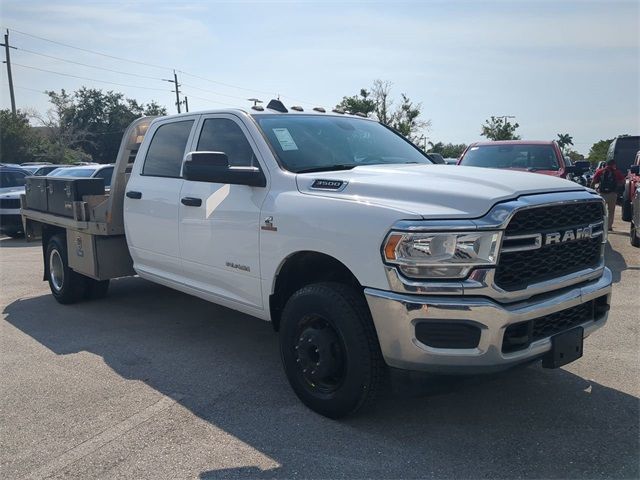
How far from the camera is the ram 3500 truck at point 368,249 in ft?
10.4

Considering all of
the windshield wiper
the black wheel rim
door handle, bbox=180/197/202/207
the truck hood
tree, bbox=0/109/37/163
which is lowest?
the black wheel rim

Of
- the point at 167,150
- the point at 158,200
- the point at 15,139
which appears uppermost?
the point at 15,139

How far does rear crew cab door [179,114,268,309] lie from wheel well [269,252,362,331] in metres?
0.15

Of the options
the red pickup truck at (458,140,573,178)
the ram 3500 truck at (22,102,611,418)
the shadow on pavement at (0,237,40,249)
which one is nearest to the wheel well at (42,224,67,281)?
the ram 3500 truck at (22,102,611,418)

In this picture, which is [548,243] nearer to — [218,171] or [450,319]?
[450,319]

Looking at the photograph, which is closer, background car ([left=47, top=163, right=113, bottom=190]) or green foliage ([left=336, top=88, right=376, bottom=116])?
background car ([left=47, top=163, right=113, bottom=190])

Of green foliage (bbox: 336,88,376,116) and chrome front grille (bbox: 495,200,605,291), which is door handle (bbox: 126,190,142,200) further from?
green foliage (bbox: 336,88,376,116)

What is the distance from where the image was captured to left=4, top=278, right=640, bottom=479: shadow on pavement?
3.21 metres

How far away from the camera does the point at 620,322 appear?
5.79 m

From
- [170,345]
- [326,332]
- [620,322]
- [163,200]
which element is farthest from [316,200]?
[620,322]

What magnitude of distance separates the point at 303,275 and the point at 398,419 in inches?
46.5

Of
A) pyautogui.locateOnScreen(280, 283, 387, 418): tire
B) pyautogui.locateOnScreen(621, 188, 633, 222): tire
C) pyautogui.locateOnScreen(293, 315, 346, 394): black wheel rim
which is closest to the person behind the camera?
pyautogui.locateOnScreen(280, 283, 387, 418): tire

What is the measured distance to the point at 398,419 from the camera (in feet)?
12.4

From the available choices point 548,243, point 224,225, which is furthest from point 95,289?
point 548,243
